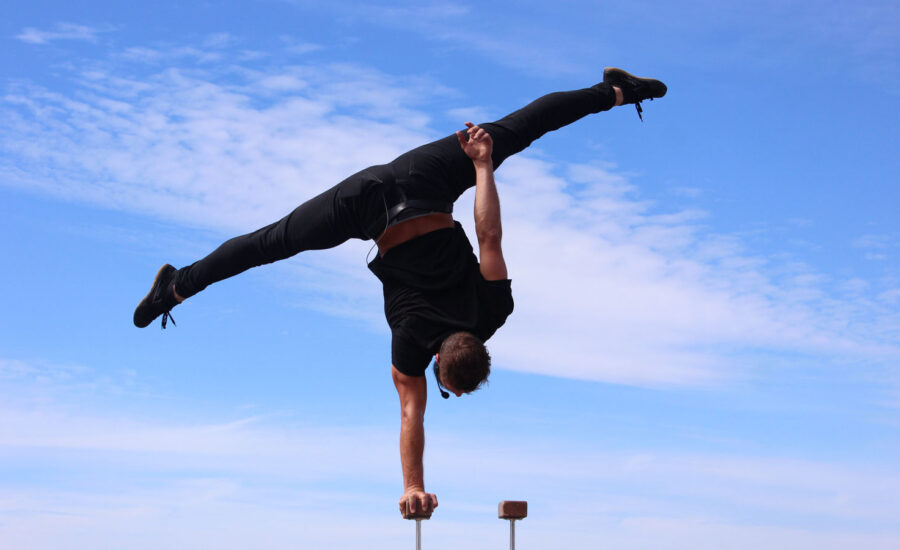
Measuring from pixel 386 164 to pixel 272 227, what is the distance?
113cm

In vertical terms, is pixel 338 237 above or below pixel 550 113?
below

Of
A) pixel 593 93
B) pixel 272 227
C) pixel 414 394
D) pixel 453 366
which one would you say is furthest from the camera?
pixel 593 93

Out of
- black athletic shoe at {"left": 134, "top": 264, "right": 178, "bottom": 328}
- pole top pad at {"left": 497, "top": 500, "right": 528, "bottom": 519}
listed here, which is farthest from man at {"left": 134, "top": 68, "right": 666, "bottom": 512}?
black athletic shoe at {"left": 134, "top": 264, "right": 178, "bottom": 328}

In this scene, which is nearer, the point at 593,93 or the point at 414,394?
the point at 414,394

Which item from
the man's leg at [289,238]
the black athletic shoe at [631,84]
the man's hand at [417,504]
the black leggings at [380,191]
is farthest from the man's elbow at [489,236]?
the black athletic shoe at [631,84]

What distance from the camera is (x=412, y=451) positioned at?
7621mm

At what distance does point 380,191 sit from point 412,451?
2044 mm

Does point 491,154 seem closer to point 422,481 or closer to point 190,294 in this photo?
point 422,481

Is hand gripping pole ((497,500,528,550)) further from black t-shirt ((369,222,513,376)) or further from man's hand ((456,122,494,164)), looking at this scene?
man's hand ((456,122,494,164))

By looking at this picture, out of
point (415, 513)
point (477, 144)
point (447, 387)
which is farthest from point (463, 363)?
point (477, 144)

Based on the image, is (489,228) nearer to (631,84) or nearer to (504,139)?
(504,139)

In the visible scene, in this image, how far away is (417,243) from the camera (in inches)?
317

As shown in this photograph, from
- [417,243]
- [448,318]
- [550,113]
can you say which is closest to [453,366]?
[448,318]

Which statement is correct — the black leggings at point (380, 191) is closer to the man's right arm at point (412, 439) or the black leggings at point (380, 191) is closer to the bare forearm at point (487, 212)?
the bare forearm at point (487, 212)
